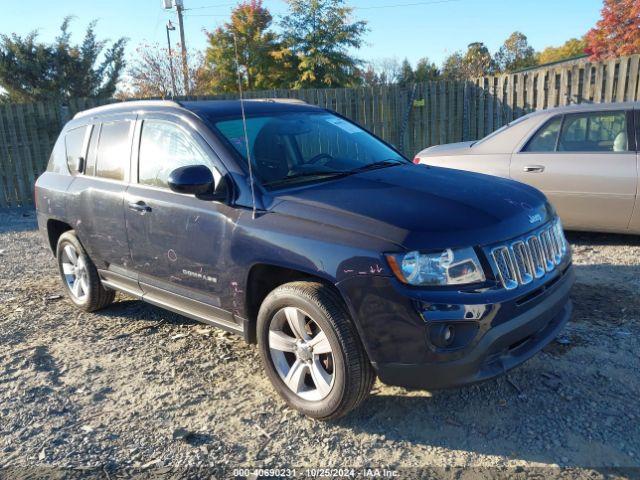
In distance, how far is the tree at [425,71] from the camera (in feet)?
127

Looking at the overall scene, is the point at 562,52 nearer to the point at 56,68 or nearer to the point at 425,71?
the point at 425,71

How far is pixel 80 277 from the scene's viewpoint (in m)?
5.09

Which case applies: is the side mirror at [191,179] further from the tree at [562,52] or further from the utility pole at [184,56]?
the tree at [562,52]

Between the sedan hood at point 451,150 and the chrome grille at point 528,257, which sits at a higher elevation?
the sedan hood at point 451,150

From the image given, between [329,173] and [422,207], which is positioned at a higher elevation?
[329,173]

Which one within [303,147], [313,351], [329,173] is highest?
[303,147]

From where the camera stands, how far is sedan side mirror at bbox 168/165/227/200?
3252mm

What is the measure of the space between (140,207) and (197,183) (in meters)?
0.88

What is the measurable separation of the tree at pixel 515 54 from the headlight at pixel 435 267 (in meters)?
44.5

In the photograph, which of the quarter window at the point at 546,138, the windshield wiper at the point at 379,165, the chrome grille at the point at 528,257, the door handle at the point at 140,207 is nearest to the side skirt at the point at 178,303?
the door handle at the point at 140,207

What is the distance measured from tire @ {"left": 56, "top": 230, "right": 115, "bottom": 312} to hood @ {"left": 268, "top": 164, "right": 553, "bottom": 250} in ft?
8.26

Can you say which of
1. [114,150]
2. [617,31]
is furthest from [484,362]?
[617,31]

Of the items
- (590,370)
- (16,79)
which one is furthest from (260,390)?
(16,79)

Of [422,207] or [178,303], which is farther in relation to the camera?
[178,303]
